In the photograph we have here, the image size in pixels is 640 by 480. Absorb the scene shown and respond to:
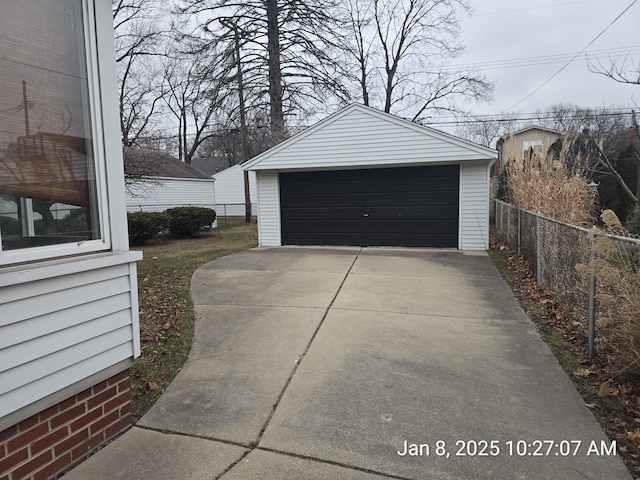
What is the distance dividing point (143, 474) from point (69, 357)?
0.77 metres

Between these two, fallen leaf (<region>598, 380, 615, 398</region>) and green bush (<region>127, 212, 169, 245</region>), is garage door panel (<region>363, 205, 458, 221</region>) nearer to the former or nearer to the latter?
green bush (<region>127, 212, 169, 245</region>)

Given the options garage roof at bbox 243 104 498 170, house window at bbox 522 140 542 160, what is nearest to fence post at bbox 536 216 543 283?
house window at bbox 522 140 542 160

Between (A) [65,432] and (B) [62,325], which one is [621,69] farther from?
(A) [65,432]

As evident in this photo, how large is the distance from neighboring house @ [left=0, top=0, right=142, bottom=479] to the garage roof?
799 centimetres

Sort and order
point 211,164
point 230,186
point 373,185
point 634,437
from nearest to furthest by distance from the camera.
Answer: point 634,437 < point 373,185 < point 230,186 < point 211,164

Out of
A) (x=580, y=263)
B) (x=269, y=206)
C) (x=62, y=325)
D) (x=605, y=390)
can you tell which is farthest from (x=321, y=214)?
(x=62, y=325)

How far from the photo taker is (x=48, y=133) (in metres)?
2.16

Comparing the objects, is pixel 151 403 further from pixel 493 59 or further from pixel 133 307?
pixel 493 59

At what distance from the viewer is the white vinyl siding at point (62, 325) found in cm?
187

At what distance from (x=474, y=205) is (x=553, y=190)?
8.83 ft

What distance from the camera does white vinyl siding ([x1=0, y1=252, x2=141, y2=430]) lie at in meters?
1.87

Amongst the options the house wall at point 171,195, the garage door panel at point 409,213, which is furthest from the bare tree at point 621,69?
the house wall at point 171,195

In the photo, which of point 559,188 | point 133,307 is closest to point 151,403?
point 133,307

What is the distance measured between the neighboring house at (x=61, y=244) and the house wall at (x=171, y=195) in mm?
15506
